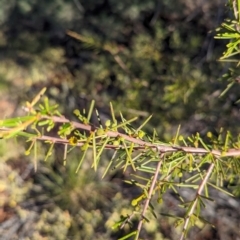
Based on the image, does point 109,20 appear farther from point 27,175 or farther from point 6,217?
point 6,217

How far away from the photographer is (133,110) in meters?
2.83

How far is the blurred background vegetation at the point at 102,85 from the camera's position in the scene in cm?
271

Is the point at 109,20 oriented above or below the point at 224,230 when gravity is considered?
above

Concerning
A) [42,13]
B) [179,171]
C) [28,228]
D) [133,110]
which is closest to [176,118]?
[133,110]

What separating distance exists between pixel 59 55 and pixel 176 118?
1.17m

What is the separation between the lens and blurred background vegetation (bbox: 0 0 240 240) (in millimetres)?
2707

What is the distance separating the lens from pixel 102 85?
11.5ft

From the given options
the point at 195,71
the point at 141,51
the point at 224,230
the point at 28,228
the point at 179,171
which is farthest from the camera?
the point at 141,51

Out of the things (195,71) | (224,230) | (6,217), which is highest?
(195,71)

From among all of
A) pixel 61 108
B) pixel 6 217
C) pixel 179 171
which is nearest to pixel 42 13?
pixel 61 108

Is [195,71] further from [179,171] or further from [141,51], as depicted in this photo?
[179,171]

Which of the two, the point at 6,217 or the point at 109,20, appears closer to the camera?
the point at 6,217

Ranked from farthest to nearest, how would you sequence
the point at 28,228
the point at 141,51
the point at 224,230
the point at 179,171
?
the point at 141,51, the point at 28,228, the point at 224,230, the point at 179,171

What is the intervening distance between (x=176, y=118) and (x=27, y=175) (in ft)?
3.07
